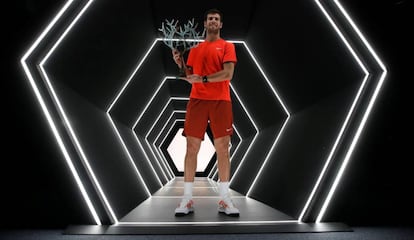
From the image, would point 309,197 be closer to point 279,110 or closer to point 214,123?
point 214,123

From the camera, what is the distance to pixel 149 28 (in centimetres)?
381

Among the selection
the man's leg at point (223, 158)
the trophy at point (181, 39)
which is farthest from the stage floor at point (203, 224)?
the trophy at point (181, 39)

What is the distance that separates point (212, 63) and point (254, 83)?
2.00m

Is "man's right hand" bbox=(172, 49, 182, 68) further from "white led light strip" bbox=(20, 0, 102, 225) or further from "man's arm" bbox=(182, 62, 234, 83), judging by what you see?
"white led light strip" bbox=(20, 0, 102, 225)

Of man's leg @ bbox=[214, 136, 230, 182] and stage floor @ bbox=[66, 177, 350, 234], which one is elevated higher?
man's leg @ bbox=[214, 136, 230, 182]

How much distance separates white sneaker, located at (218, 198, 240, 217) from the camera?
2.67m

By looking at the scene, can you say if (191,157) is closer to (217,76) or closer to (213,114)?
(213,114)

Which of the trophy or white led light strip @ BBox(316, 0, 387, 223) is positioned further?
the trophy

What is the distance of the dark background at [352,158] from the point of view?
82.6 inches

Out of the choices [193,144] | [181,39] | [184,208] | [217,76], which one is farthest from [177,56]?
[184,208]

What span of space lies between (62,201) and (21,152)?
15.0 inches

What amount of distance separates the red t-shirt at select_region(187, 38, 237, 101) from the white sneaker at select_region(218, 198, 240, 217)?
0.80 meters

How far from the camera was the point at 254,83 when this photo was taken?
471cm

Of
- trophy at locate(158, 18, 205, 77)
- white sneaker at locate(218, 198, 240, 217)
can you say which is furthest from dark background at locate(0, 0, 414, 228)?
trophy at locate(158, 18, 205, 77)
